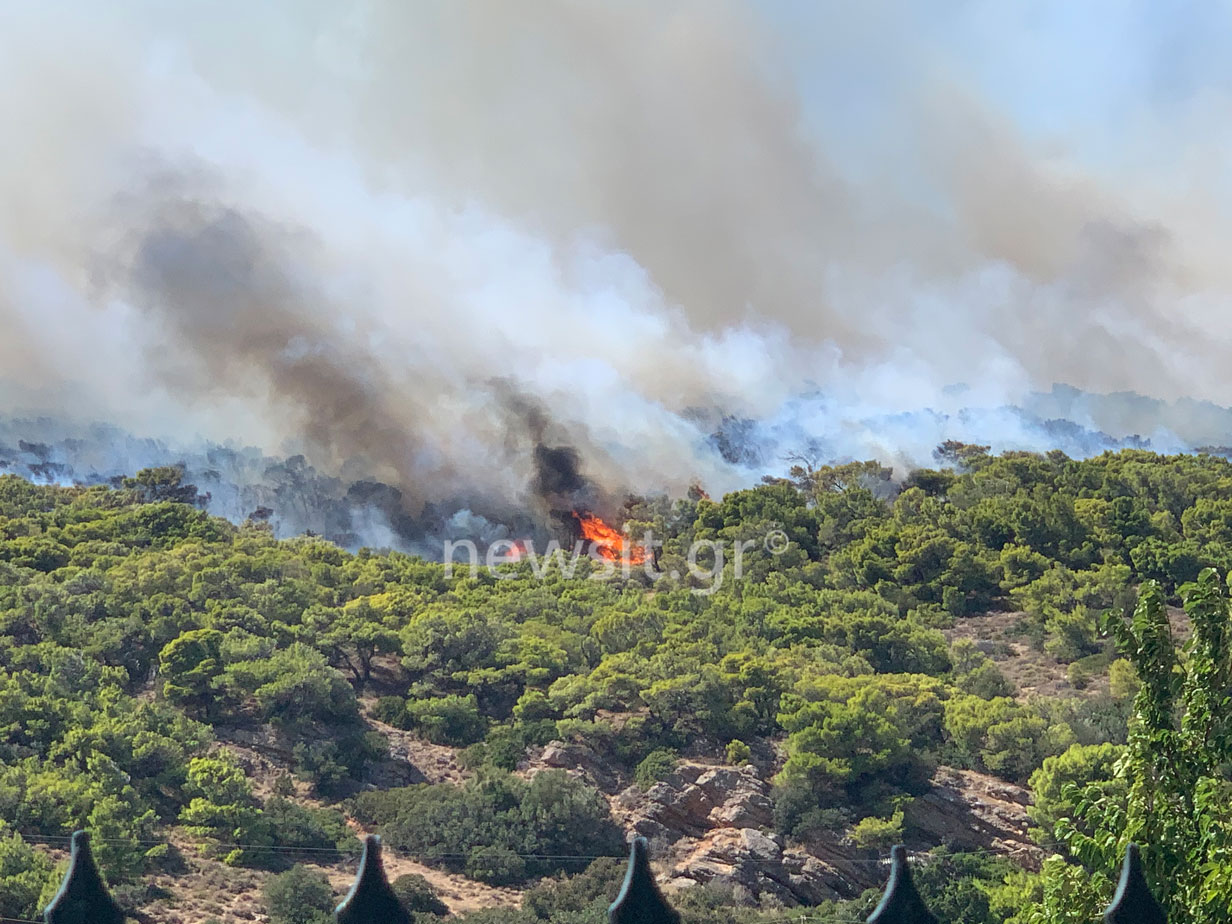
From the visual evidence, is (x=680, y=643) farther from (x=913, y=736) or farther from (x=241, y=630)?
(x=241, y=630)

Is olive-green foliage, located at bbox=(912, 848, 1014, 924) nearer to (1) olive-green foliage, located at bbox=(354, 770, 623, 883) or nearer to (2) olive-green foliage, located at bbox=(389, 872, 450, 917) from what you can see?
(1) olive-green foliage, located at bbox=(354, 770, 623, 883)

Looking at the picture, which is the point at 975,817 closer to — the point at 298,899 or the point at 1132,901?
the point at 298,899

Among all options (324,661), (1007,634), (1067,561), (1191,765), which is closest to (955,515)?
(1067,561)

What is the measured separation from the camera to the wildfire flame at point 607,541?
55562 millimetres

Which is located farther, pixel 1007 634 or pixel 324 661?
pixel 1007 634

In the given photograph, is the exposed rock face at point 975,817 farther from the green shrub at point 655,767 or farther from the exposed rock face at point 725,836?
the green shrub at point 655,767

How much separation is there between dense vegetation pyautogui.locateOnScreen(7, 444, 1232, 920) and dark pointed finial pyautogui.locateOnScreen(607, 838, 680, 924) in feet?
55.5

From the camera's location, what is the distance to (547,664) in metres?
39.4

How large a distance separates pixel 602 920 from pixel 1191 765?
765 inches

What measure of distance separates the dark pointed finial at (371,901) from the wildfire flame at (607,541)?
49.0 m

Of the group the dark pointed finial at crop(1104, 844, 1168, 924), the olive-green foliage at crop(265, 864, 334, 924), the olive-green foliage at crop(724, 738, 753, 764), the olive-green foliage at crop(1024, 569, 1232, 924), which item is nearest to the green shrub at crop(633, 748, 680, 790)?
the olive-green foliage at crop(724, 738, 753, 764)

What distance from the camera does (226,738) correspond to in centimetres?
3491

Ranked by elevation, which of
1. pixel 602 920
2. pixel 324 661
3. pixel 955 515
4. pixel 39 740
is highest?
pixel 955 515

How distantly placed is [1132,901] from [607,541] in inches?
2141
